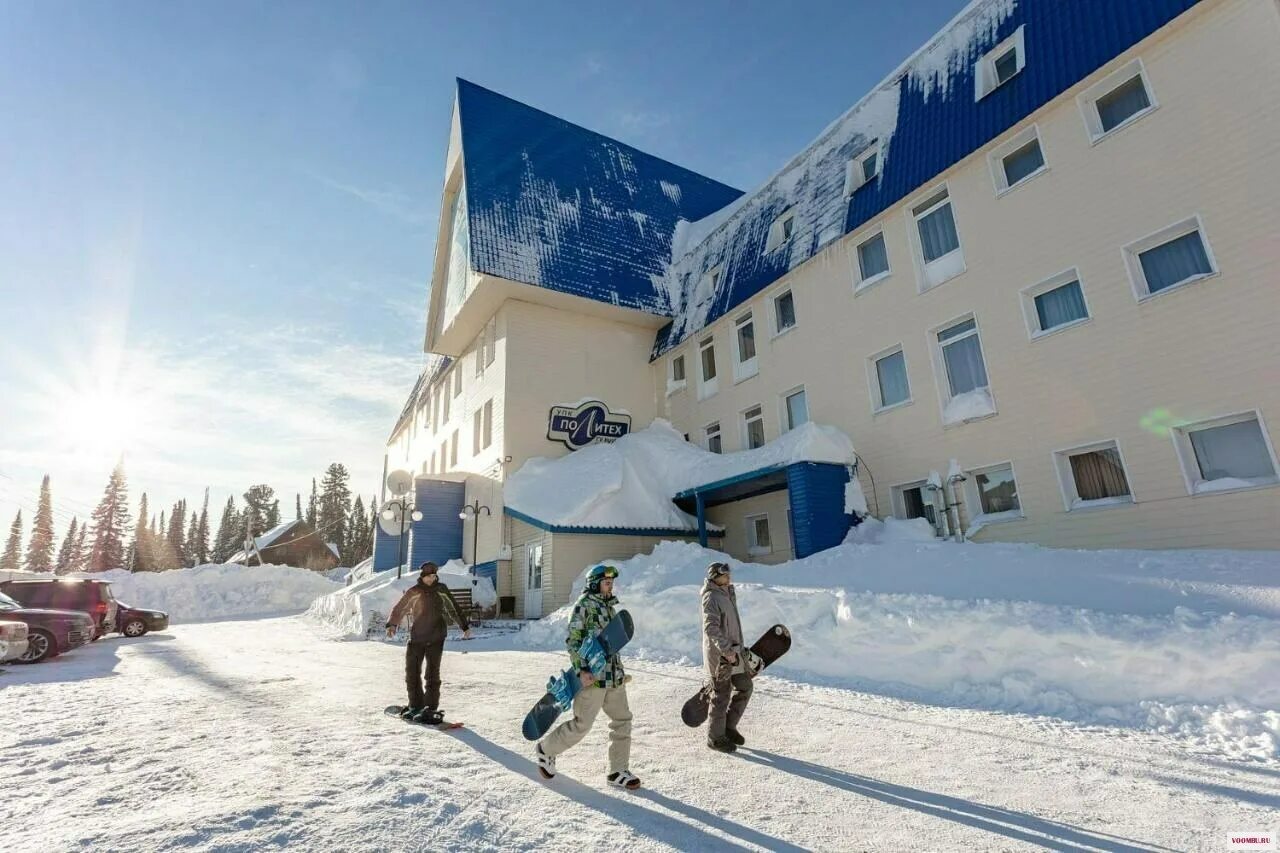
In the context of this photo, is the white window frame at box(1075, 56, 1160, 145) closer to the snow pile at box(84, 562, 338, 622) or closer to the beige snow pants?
the beige snow pants

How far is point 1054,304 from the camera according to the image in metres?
12.6

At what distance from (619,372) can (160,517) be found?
113445 millimetres

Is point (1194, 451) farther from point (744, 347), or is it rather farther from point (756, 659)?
point (744, 347)

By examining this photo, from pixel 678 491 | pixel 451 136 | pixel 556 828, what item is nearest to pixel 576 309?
pixel 678 491

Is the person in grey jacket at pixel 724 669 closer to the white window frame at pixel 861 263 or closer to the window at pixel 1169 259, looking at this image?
the window at pixel 1169 259

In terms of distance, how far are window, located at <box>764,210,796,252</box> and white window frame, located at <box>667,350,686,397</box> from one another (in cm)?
546

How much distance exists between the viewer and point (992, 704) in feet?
21.7

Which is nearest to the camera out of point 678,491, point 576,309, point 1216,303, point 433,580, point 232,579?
point 433,580

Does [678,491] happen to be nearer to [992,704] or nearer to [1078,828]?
[992,704]

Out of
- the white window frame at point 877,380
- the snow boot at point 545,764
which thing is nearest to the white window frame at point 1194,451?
the white window frame at point 877,380

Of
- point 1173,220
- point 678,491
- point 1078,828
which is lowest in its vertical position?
point 1078,828

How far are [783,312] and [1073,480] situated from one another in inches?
382

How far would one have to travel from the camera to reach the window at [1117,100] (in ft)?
38.2

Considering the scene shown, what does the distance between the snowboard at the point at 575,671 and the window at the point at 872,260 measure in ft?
46.9
